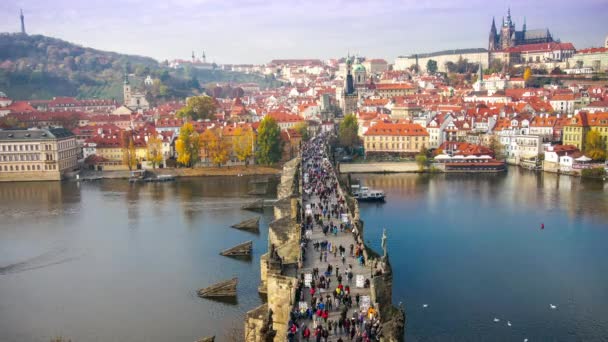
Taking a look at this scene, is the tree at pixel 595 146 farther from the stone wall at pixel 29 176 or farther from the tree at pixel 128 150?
the stone wall at pixel 29 176

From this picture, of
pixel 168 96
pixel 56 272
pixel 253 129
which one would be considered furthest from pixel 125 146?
pixel 168 96

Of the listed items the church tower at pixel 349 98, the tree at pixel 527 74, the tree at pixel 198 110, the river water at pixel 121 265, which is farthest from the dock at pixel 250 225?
the tree at pixel 527 74

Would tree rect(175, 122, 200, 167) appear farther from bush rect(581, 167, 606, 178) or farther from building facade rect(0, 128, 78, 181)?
bush rect(581, 167, 606, 178)

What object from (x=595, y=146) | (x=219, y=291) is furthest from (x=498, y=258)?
(x=595, y=146)

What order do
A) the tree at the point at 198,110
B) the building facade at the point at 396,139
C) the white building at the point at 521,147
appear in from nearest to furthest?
1. the white building at the point at 521,147
2. the building facade at the point at 396,139
3. the tree at the point at 198,110

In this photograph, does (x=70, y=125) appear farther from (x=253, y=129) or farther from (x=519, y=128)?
(x=519, y=128)

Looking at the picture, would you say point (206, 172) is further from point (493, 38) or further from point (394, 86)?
point (493, 38)
